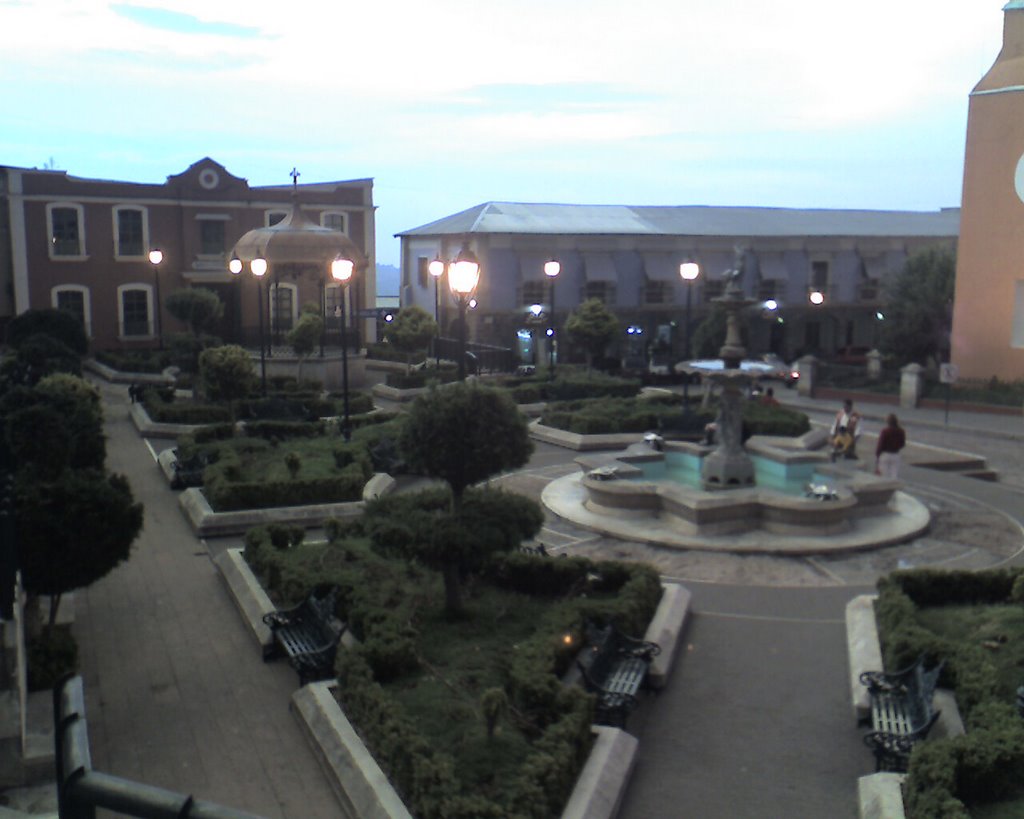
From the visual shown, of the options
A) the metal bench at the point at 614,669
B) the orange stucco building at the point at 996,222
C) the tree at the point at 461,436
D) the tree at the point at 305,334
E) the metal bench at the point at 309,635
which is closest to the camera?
the metal bench at the point at 614,669

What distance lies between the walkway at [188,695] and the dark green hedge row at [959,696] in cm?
426

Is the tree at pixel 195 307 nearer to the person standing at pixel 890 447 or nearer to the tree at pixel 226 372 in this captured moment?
the tree at pixel 226 372

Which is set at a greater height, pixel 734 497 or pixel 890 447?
pixel 890 447

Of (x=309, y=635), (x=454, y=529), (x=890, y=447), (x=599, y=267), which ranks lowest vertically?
(x=309, y=635)

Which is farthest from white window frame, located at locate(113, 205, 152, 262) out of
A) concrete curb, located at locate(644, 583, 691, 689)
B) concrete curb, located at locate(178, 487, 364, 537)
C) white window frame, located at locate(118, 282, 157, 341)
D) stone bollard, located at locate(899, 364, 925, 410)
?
concrete curb, located at locate(644, 583, 691, 689)

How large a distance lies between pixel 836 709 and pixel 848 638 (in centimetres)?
149

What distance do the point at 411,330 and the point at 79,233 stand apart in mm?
14943

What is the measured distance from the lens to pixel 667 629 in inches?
431

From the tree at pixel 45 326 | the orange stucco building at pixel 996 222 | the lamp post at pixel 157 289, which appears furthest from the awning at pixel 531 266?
the tree at pixel 45 326

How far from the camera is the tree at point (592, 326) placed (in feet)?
115

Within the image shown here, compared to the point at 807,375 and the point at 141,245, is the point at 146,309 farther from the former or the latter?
the point at 807,375

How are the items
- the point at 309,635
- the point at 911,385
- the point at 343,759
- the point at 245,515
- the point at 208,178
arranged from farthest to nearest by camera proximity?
the point at 208,178
the point at 911,385
the point at 245,515
the point at 309,635
the point at 343,759

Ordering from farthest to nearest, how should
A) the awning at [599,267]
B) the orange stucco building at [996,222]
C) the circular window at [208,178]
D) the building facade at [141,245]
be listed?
the awning at [599,267], the circular window at [208,178], the building facade at [141,245], the orange stucco building at [996,222]

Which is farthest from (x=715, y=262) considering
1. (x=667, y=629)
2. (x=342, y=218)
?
(x=667, y=629)
